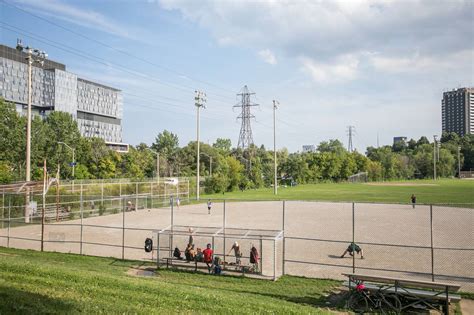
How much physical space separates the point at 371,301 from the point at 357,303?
47cm

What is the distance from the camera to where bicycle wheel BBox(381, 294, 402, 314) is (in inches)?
456

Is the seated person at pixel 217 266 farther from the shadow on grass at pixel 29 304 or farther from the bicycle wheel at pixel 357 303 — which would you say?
the shadow on grass at pixel 29 304

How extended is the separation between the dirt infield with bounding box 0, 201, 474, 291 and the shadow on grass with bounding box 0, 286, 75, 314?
9460 mm

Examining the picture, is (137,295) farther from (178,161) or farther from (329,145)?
(329,145)

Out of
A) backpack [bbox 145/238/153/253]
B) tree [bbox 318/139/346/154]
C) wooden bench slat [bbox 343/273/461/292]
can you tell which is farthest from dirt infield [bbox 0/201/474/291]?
tree [bbox 318/139/346/154]

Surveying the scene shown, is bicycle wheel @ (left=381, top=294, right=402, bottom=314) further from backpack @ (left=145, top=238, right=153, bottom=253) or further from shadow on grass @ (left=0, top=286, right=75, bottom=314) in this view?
backpack @ (left=145, top=238, right=153, bottom=253)

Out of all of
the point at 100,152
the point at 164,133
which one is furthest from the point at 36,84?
the point at 100,152

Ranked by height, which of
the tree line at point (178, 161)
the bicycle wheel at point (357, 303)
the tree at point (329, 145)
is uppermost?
the tree at point (329, 145)

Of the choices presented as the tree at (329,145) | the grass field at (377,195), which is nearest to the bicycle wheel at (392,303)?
the grass field at (377,195)

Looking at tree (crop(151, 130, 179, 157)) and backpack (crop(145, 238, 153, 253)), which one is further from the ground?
tree (crop(151, 130, 179, 157))

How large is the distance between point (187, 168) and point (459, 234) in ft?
281

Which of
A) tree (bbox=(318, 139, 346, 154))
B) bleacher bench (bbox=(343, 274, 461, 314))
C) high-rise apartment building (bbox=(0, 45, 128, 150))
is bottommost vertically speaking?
bleacher bench (bbox=(343, 274, 461, 314))

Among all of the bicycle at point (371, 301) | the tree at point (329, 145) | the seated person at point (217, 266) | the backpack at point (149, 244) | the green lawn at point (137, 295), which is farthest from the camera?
the tree at point (329, 145)

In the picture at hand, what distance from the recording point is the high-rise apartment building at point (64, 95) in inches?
5256
